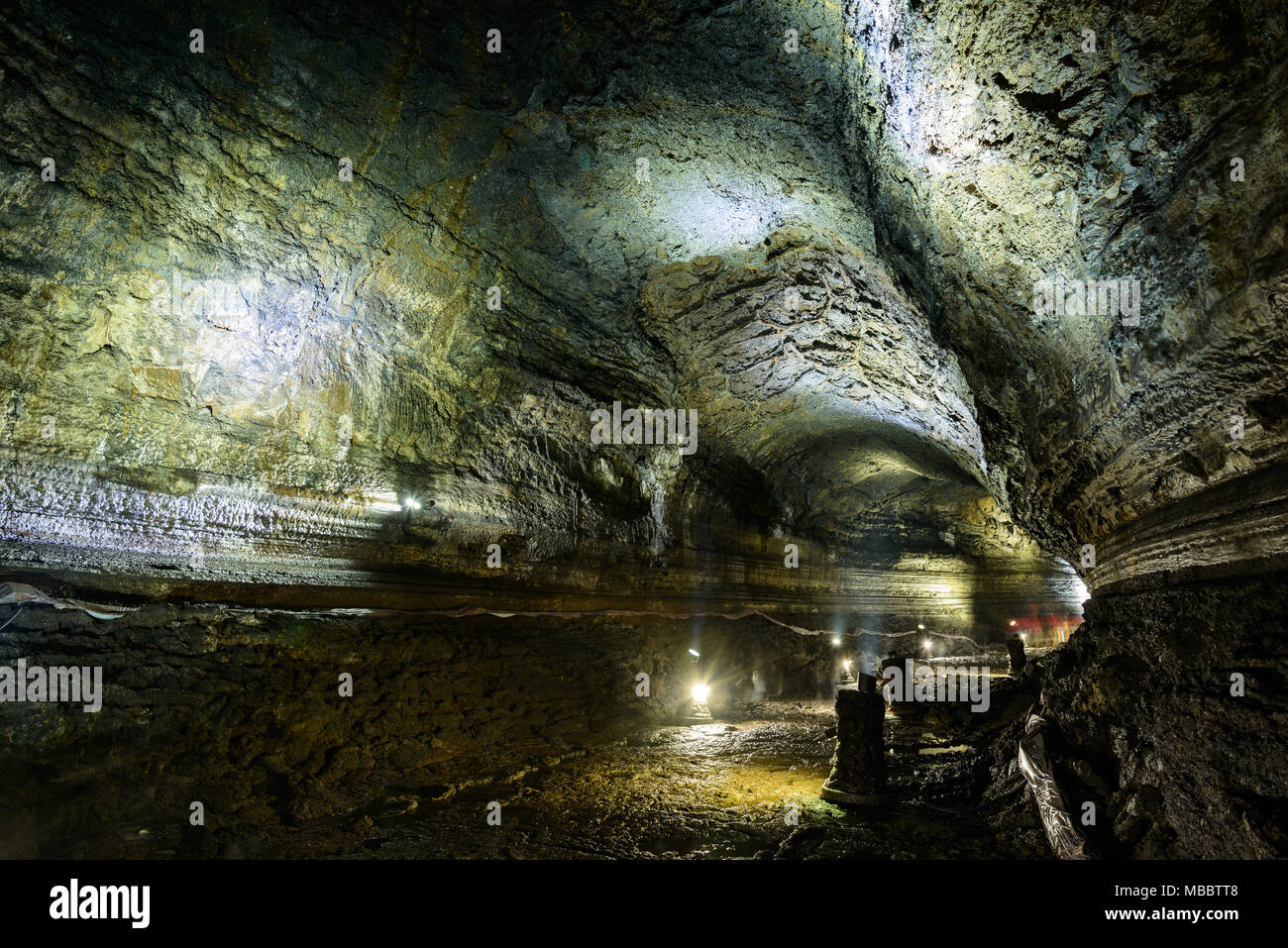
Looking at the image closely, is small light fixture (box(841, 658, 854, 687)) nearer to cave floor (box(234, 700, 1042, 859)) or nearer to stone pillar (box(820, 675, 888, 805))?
cave floor (box(234, 700, 1042, 859))

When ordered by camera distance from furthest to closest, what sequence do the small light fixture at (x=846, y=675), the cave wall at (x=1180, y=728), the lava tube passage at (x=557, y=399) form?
the small light fixture at (x=846, y=675)
the lava tube passage at (x=557, y=399)
the cave wall at (x=1180, y=728)

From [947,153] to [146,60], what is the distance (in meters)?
5.28

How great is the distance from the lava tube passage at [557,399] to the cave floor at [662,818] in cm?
5

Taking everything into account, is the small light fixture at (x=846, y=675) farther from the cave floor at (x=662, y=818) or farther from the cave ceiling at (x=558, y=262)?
the cave ceiling at (x=558, y=262)

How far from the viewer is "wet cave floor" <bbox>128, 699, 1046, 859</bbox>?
405 centimetres

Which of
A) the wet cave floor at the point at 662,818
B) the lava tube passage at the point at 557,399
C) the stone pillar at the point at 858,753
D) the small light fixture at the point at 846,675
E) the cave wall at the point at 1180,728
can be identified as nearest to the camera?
the cave wall at the point at 1180,728

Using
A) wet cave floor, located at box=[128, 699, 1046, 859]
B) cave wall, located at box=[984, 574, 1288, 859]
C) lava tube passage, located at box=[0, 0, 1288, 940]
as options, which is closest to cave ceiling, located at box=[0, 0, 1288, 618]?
lava tube passage, located at box=[0, 0, 1288, 940]

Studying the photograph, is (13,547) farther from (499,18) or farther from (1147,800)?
(1147,800)

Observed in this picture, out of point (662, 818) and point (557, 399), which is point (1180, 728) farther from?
point (557, 399)

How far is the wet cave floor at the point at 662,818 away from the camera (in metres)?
4.05

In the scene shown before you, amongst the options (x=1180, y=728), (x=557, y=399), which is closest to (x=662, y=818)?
(x=1180, y=728)

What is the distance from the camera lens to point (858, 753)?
5129mm

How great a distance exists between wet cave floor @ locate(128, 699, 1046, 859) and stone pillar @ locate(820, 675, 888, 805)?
0.15 m

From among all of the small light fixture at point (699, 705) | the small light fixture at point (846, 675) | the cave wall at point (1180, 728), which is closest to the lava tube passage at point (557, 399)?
the cave wall at point (1180, 728)
